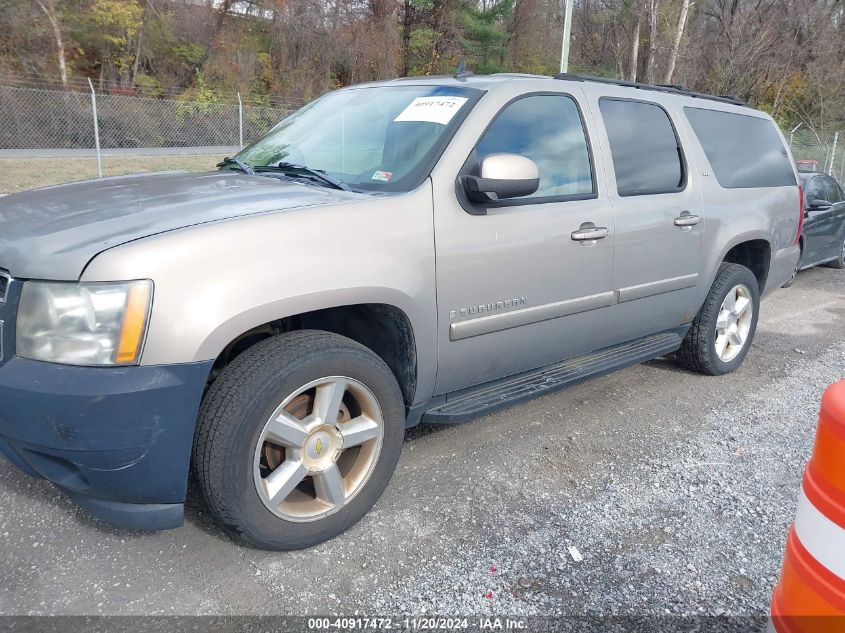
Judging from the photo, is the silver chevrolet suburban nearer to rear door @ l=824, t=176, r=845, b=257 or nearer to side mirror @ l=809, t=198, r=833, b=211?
side mirror @ l=809, t=198, r=833, b=211

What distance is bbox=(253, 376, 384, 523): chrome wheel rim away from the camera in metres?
2.36

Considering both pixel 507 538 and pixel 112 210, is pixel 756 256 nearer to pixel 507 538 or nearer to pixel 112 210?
pixel 507 538

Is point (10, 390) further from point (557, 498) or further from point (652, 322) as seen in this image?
point (652, 322)

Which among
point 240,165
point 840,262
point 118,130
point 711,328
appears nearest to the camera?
point 240,165

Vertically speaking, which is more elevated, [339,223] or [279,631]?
[339,223]

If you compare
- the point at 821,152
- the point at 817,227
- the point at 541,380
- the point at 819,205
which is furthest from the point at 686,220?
the point at 821,152

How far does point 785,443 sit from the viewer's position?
11.8ft

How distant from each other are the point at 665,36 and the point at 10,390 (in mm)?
30528

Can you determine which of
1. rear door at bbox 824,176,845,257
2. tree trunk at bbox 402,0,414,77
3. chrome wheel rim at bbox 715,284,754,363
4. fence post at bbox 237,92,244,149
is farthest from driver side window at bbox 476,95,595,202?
tree trunk at bbox 402,0,414,77

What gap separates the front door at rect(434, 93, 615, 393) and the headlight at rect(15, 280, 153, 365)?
1190mm

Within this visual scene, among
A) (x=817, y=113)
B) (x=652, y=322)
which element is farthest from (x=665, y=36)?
(x=652, y=322)

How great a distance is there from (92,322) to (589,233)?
7.50 ft

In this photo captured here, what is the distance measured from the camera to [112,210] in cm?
237

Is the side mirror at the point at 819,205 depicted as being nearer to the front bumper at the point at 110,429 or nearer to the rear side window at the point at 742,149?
the rear side window at the point at 742,149
